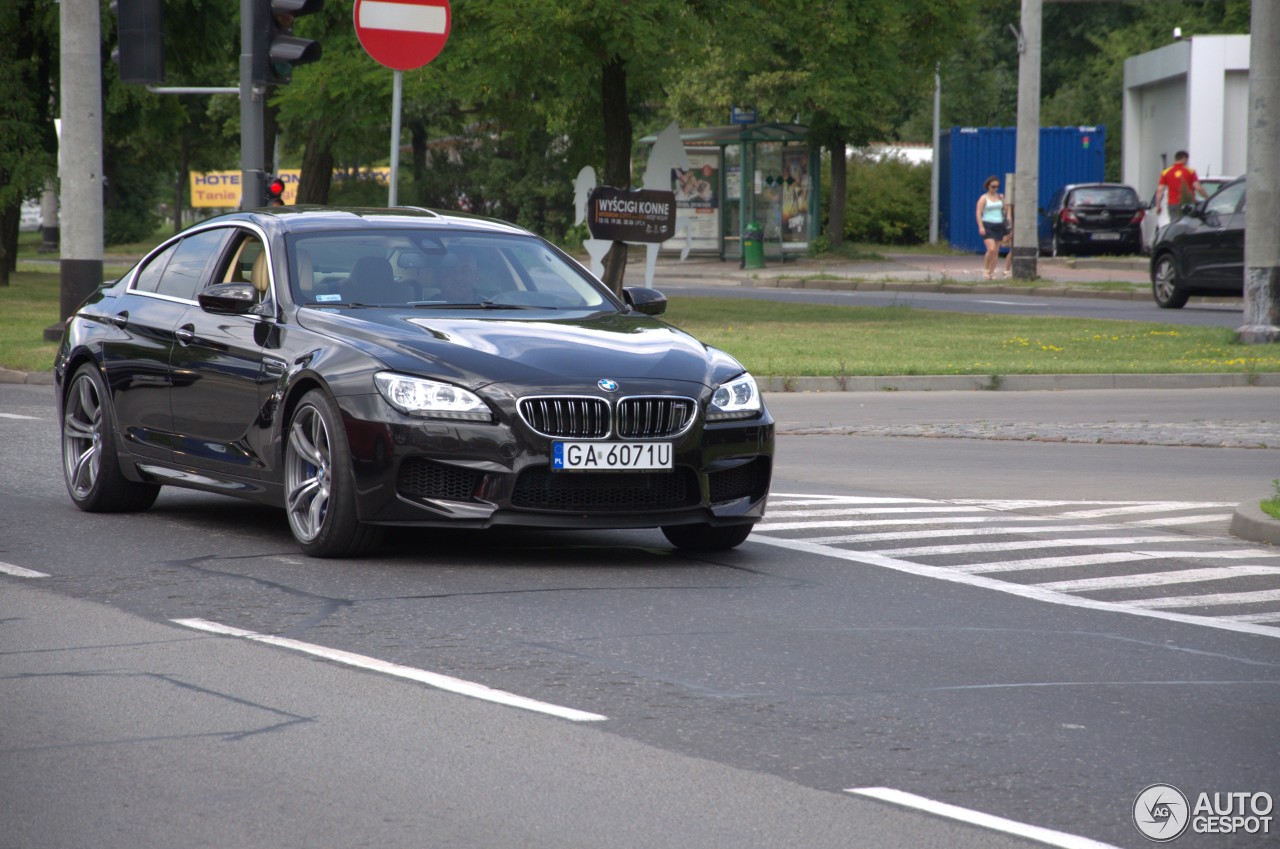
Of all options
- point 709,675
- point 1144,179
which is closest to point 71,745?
point 709,675

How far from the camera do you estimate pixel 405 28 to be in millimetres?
14641

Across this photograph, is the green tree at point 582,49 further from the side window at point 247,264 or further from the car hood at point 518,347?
the car hood at point 518,347

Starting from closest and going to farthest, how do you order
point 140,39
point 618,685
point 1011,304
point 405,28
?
point 618,685 → point 405,28 → point 140,39 → point 1011,304

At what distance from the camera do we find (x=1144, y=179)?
53.0 metres

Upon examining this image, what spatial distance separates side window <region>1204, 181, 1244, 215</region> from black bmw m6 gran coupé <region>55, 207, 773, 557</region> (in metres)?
19.2

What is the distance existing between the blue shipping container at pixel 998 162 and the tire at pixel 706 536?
41.7m

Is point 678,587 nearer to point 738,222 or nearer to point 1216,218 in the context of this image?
point 1216,218

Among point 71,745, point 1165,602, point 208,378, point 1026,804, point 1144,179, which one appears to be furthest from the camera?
point 1144,179

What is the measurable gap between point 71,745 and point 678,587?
3.15m

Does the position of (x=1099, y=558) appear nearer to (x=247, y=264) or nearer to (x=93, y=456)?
(x=247, y=264)

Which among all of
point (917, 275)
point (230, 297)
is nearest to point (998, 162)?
point (917, 275)

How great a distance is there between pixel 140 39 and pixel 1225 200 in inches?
647

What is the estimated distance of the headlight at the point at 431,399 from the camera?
26.1 feet

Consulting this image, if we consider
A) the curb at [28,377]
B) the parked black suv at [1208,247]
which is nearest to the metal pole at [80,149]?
the curb at [28,377]
